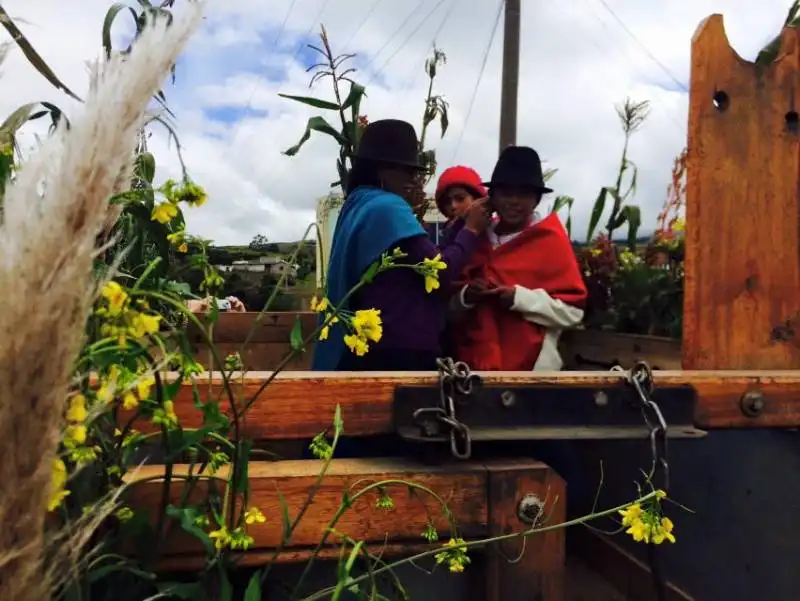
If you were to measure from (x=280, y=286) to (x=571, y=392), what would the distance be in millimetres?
634

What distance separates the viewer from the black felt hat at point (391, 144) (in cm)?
237

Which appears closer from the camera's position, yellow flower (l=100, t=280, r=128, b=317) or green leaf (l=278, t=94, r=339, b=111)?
yellow flower (l=100, t=280, r=128, b=317)

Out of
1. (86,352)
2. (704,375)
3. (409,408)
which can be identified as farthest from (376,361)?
(86,352)

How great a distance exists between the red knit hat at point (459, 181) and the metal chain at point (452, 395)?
1.75m

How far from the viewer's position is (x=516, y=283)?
269 cm

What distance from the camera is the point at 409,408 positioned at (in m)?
1.47

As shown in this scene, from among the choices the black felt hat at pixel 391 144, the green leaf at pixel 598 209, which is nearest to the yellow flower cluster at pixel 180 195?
the black felt hat at pixel 391 144

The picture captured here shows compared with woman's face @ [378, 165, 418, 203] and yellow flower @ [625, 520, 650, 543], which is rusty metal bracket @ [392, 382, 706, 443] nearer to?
yellow flower @ [625, 520, 650, 543]

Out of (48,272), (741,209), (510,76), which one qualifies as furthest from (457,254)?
(510,76)

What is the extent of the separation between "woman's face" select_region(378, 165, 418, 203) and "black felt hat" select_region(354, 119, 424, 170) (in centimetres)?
3

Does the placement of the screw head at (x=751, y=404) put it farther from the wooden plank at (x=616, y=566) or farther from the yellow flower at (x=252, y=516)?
the yellow flower at (x=252, y=516)

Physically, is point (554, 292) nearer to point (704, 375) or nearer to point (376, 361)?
point (376, 361)

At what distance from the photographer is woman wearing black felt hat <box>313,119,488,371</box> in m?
2.13

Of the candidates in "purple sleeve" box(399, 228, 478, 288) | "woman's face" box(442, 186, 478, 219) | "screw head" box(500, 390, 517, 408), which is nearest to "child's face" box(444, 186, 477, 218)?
"woman's face" box(442, 186, 478, 219)
